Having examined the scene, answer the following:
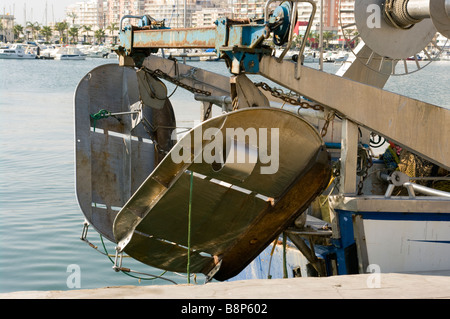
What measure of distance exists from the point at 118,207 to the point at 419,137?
183 inches

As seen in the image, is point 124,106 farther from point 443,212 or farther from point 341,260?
point 443,212

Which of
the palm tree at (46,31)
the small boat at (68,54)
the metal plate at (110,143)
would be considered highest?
the metal plate at (110,143)

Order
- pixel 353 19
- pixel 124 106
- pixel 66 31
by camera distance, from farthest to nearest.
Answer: pixel 66 31, pixel 124 106, pixel 353 19

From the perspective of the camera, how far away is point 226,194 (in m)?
6.58

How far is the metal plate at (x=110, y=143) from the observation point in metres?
9.13

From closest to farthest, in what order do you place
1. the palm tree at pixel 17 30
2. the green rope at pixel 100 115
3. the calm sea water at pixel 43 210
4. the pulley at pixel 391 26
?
1. the pulley at pixel 391 26
2. the green rope at pixel 100 115
3. the calm sea water at pixel 43 210
4. the palm tree at pixel 17 30

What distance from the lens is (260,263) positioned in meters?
8.30

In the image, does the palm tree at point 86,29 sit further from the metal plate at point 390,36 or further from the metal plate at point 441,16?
the metal plate at point 441,16

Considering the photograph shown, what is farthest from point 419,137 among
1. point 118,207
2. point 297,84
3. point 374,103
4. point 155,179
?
point 118,207

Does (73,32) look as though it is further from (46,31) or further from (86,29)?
(46,31)

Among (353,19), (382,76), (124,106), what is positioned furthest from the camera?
(124,106)

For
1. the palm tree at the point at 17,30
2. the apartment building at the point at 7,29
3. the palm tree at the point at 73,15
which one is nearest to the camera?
the palm tree at the point at 73,15

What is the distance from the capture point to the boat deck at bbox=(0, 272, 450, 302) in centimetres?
443

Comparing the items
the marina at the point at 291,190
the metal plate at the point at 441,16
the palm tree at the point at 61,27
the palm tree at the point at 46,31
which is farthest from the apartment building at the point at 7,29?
the metal plate at the point at 441,16
